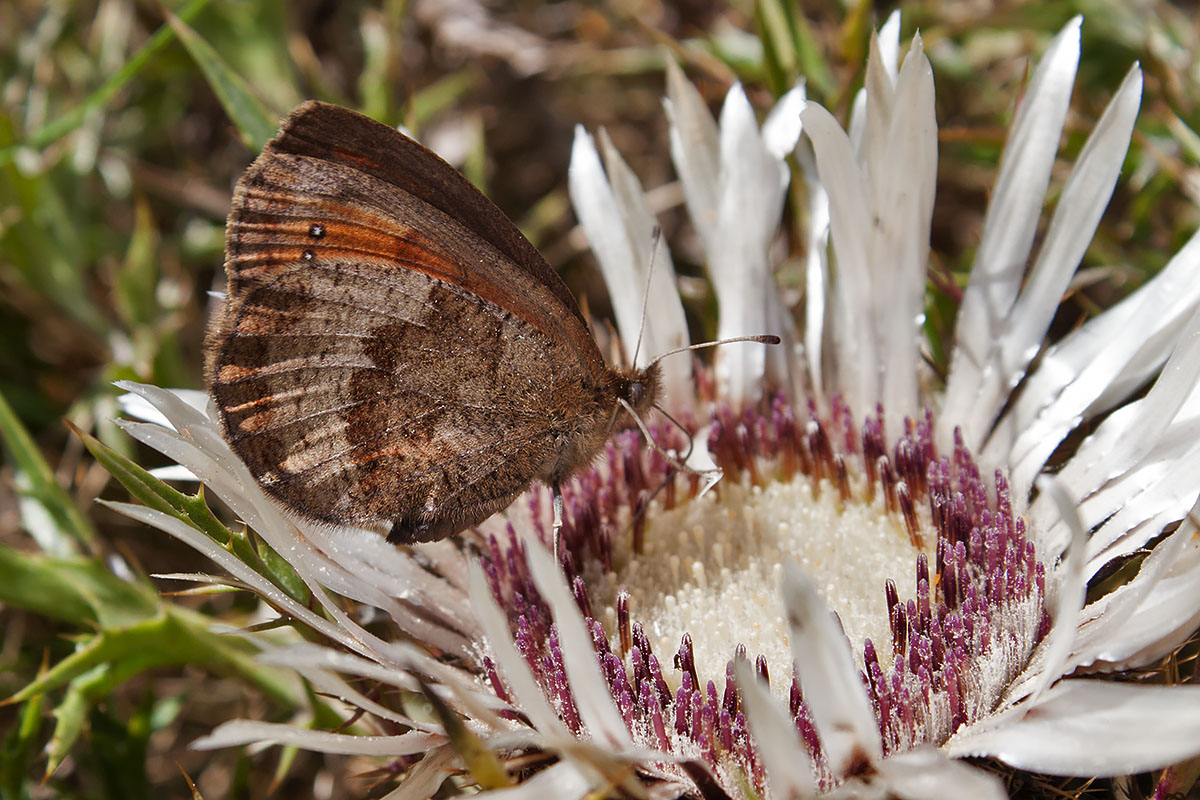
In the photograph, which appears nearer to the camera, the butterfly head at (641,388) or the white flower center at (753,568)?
the white flower center at (753,568)

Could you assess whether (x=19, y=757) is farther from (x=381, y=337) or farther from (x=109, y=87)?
(x=109, y=87)

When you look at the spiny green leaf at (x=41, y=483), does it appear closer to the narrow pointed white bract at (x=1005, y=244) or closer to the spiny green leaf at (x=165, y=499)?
the spiny green leaf at (x=165, y=499)

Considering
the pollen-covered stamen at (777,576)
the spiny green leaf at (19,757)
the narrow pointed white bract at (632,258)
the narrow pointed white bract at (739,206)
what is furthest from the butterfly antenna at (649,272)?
the spiny green leaf at (19,757)

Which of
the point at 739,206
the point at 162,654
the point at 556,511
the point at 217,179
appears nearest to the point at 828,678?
the point at 556,511

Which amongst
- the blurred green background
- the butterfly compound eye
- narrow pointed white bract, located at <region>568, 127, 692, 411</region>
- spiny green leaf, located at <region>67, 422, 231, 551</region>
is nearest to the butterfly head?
the butterfly compound eye

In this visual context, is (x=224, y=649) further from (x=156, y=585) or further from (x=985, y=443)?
(x=985, y=443)

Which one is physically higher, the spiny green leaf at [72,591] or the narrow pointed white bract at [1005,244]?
the narrow pointed white bract at [1005,244]
